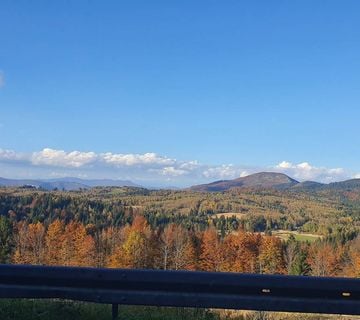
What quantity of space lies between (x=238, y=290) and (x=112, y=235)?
98.7 metres

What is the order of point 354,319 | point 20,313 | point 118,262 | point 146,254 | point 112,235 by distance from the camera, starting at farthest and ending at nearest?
point 112,235 < point 146,254 < point 118,262 < point 354,319 < point 20,313

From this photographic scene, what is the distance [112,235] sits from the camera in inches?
4043

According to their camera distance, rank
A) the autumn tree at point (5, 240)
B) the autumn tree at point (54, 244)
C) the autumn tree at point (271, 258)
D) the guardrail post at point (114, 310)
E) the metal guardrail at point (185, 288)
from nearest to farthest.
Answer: the metal guardrail at point (185, 288) < the guardrail post at point (114, 310) < the autumn tree at point (5, 240) < the autumn tree at point (54, 244) < the autumn tree at point (271, 258)

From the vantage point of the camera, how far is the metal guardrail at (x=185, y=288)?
6102mm

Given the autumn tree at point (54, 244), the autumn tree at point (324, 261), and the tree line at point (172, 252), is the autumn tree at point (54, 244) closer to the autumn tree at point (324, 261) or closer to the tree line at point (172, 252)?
the tree line at point (172, 252)

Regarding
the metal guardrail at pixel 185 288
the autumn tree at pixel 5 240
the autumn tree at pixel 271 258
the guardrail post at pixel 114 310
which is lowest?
the autumn tree at pixel 271 258

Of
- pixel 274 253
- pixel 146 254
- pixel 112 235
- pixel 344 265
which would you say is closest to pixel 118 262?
pixel 146 254

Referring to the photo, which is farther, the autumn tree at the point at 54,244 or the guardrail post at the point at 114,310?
the autumn tree at the point at 54,244

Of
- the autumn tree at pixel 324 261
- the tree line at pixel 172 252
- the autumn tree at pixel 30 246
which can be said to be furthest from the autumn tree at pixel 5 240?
the autumn tree at pixel 324 261

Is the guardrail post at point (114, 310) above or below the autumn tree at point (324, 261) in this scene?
above

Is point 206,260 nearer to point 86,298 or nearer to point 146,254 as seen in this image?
point 146,254

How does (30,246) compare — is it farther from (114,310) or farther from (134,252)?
(114,310)

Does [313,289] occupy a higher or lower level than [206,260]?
higher

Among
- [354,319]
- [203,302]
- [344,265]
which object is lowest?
[344,265]
